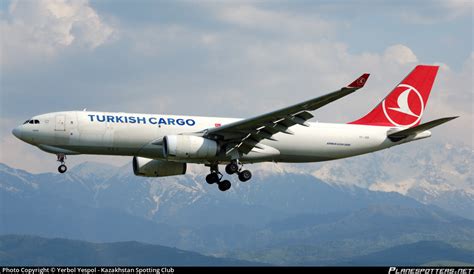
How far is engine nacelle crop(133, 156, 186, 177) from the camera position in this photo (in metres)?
60.2

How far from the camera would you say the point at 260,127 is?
53812 mm

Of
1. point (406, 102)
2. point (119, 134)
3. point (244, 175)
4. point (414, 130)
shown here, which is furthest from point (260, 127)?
point (406, 102)

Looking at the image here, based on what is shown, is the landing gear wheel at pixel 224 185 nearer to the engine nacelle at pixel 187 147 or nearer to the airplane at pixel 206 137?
the airplane at pixel 206 137

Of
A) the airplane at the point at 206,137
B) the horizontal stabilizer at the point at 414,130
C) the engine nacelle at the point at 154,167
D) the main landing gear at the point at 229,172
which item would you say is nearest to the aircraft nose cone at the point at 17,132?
the airplane at the point at 206,137

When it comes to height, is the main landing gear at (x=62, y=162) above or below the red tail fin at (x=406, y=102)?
below

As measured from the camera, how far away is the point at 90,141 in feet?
175

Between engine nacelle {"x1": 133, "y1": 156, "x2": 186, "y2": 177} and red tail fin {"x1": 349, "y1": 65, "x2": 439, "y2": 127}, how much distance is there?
13742mm

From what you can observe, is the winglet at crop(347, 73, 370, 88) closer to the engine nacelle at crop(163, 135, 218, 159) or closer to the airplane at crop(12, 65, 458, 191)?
the airplane at crop(12, 65, 458, 191)

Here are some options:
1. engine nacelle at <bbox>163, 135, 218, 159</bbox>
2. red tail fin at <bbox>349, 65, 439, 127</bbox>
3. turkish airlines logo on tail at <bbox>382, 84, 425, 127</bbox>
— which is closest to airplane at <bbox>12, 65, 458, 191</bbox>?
engine nacelle at <bbox>163, 135, 218, 159</bbox>

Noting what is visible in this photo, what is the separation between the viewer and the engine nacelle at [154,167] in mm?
60219

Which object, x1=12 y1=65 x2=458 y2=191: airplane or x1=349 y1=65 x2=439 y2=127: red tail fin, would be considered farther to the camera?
x1=349 y1=65 x2=439 y2=127: red tail fin

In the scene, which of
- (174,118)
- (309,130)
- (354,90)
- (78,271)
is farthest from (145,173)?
(78,271)

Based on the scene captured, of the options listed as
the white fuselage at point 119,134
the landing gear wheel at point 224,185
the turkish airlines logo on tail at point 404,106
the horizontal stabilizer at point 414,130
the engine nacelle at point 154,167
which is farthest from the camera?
the turkish airlines logo on tail at point 404,106

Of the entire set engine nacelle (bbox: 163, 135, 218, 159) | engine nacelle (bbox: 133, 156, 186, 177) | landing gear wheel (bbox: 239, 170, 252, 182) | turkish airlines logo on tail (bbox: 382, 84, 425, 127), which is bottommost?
landing gear wheel (bbox: 239, 170, 252, 182)
